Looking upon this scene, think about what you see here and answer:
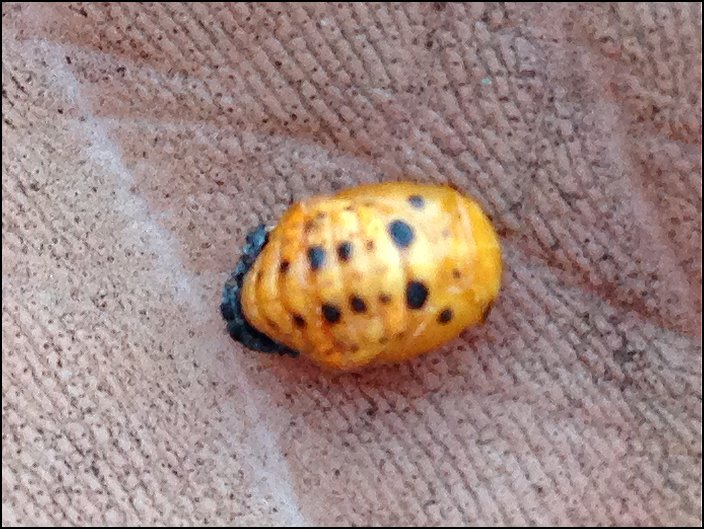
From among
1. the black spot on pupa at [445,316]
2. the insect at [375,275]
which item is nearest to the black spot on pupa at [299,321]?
the insect at [375,275]

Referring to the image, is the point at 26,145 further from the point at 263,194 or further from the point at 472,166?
the point at 472,166

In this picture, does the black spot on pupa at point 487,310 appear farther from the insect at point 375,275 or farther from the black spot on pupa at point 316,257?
the black spot on pupa at point 316,257

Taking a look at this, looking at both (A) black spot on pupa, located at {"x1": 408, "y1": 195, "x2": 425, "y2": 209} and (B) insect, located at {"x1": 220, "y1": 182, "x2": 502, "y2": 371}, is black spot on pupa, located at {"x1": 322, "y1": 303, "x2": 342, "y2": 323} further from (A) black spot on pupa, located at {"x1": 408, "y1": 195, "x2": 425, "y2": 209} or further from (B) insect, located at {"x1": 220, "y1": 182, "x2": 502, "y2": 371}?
(A) black spot on pupa, located at {"x1": 408, "y1": 195, "x2": 425, "y2": 209}

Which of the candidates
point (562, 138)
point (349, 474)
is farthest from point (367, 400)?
point (562, 138)

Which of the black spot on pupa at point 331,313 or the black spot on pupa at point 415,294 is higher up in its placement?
the black spot on pupa at point 415,294

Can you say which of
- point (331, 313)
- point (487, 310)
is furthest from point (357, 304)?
point (487, 310)

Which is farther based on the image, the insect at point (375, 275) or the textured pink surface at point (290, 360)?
the textured pink surface at point (290, 360)
